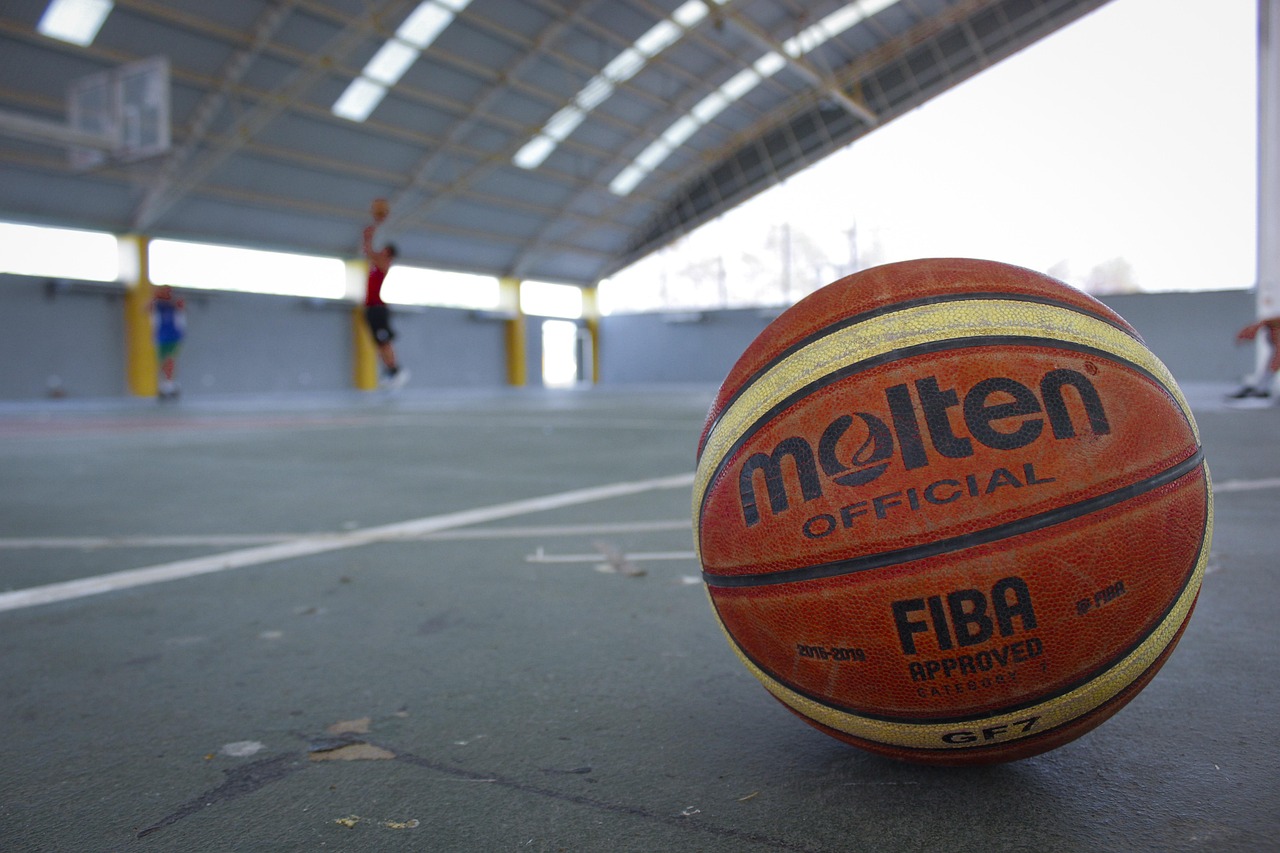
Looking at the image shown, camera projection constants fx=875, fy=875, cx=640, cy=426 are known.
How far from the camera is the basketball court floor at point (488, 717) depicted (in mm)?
1105

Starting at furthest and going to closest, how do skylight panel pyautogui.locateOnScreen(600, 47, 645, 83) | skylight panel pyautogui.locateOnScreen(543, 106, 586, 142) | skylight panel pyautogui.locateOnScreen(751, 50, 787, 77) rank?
skylight panel pyautogui.locateOnScreen(751, 50, 787, 77) < skylight panel pyautogui.locateOnScreen(543, 106, 586, 142) < skylight panel pyautogui.locateOnScreen(600, 47, 645, 83)

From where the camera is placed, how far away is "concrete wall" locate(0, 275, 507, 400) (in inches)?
875

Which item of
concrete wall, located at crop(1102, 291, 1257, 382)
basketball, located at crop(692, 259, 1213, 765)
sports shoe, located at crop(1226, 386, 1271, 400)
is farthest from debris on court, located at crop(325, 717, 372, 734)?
concrete wall, located at crop(1102, 291, 1257, 382)

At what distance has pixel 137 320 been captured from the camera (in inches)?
933

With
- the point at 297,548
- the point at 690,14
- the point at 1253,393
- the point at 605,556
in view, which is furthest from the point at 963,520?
the point at 690,14

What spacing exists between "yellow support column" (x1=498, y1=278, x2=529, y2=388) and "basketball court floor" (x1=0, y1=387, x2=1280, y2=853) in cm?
3134

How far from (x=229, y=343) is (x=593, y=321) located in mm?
16659

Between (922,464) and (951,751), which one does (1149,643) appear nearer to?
(951,751)

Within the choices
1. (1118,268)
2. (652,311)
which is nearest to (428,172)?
(652,311)

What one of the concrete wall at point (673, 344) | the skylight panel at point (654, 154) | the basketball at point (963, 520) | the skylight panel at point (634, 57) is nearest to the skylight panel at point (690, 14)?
the skylight panel at point (634, 57)

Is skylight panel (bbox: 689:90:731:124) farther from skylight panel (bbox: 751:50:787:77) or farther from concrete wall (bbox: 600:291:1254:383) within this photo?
concrete wall (bbox: 600:291:1254:383)

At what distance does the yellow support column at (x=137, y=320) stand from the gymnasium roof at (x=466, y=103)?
1.87ft

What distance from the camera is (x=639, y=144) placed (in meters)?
26.9

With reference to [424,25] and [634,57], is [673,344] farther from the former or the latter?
[424,25]
